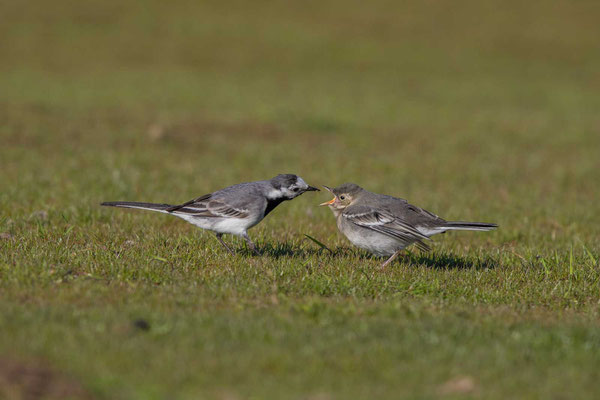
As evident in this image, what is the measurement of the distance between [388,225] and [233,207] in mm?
2009

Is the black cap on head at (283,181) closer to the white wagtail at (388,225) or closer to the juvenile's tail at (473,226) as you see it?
the white wagtail at (388,225)

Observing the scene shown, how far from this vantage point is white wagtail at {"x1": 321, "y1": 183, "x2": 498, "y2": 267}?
899 cm

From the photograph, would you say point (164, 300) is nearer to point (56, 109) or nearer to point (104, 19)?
point (56, 109)

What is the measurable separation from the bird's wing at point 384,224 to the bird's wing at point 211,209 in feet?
4.80

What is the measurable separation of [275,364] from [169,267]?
3135 millimetres

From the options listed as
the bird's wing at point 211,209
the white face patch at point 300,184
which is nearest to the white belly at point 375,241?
the white face patch at point 300,184

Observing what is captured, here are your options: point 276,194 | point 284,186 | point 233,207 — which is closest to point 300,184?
point 284,186

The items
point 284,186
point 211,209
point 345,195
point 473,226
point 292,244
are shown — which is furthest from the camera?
point 292,244

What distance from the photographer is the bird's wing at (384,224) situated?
898 cm

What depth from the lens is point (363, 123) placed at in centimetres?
2706

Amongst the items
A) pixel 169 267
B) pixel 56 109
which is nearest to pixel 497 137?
pixel 56 109

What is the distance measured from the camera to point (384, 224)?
9180mm

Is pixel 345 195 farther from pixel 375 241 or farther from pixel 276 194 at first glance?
pixel 375 241

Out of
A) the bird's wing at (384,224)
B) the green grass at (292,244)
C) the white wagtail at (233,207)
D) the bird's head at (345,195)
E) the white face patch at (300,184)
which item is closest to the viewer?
the green grass at (292,244)
